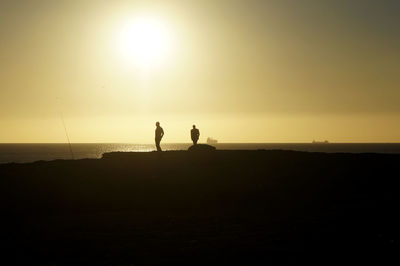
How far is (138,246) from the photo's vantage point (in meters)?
13.9

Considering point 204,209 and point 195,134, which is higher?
point 195,134

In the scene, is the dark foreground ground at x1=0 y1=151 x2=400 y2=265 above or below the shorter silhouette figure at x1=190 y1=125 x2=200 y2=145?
below

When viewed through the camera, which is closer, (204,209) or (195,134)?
(204,209)

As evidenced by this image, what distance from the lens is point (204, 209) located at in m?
20.1

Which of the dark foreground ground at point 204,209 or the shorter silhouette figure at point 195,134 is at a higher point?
the shorter silhouette figure at point 195,134

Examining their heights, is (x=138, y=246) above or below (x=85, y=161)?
below

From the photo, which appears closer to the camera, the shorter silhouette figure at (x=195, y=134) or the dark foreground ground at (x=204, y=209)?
the dark foreground ground at (x=204, y=209)

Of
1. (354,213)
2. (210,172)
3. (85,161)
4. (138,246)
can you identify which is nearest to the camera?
(138,246)

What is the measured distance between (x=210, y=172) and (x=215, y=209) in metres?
5.99

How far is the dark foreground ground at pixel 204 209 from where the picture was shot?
43.5 feet

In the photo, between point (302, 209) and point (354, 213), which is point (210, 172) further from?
point (354, 213)

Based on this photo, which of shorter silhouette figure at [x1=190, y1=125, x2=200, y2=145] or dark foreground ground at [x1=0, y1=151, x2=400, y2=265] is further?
shorter silhouette figure at [x1=190, y1=125, x2=200, y2=145]

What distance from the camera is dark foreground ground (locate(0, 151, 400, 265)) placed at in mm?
13250

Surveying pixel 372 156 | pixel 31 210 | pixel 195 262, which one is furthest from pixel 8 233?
pixel 372 156
